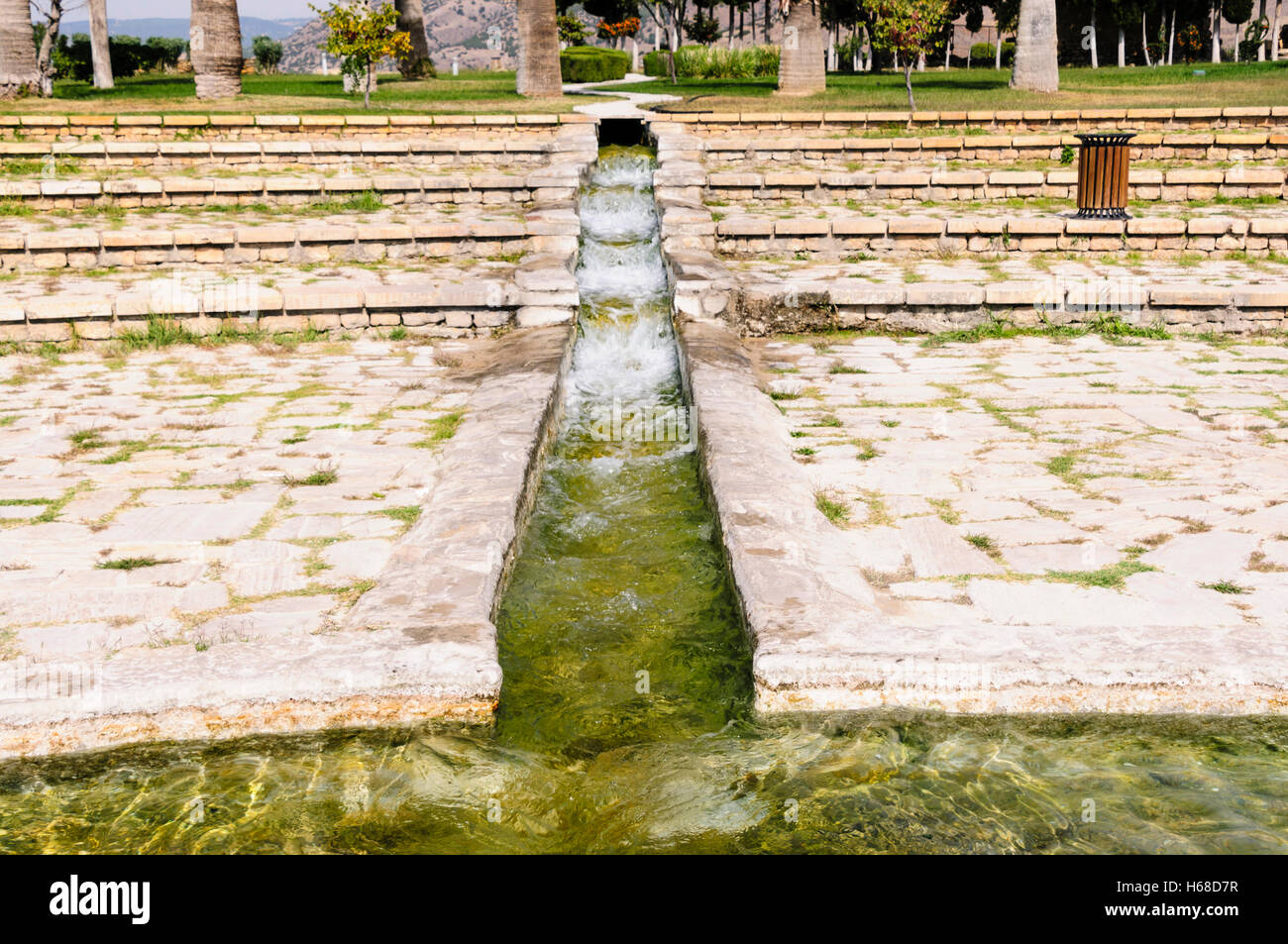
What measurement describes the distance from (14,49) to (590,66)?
1766cm

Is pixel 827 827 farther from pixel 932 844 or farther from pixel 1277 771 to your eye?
pixel 1277 771

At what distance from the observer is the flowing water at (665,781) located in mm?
2717

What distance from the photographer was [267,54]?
135ft

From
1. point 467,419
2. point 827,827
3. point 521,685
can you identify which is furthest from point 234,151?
point 827,827

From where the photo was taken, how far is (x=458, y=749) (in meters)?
3.06

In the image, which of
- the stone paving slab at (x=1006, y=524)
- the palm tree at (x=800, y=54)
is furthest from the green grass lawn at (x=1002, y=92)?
the stone paving slab at (x=1006, y=524)

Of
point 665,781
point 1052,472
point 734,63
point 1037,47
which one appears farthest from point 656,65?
point 665,781

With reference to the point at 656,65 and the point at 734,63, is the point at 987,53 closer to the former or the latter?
the point at 656,65

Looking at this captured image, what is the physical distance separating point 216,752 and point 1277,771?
276 centimetres

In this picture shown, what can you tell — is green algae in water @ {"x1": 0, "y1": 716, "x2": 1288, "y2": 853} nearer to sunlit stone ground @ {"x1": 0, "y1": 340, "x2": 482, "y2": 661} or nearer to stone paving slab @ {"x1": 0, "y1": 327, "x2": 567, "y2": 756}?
stone paving slab @ {"x1": 0, "y1": 327, "x2": 567, "y2": 756}

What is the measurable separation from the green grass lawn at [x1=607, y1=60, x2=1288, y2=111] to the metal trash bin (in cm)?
631

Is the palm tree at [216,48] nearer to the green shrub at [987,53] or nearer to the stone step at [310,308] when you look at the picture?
the stone step at [310,308]

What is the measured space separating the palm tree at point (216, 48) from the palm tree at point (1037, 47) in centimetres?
1307

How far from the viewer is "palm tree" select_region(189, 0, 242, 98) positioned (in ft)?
56.6
